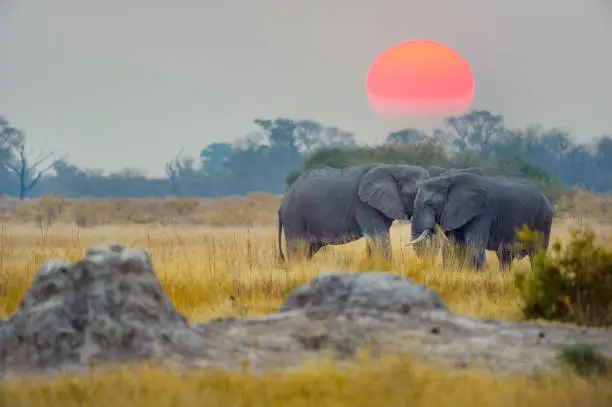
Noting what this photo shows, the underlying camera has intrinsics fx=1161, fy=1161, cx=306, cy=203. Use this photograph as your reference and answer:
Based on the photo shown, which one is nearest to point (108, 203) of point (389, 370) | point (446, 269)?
point (446, 269)

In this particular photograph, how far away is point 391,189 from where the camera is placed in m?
20.0

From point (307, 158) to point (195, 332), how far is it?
1463 inches

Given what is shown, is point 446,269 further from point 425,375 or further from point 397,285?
point 425,375

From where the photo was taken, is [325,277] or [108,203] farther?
[108,203]

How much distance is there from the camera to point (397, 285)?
992 centimetres

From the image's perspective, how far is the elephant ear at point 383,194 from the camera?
1997 cm

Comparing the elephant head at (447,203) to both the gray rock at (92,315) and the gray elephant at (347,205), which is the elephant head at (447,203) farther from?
the gray rock at (92,315)

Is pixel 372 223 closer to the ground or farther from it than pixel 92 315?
farther from it

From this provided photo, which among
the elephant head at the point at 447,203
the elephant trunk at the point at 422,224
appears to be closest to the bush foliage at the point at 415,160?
the elephant head at the point at 447,203

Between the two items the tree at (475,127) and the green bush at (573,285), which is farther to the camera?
the tree at (475,127)

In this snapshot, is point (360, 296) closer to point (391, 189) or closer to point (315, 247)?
point (391, 189)

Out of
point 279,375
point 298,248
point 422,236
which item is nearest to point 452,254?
point 422,236

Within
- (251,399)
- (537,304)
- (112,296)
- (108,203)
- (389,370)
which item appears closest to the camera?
(251,399)

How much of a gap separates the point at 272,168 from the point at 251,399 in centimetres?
6357
